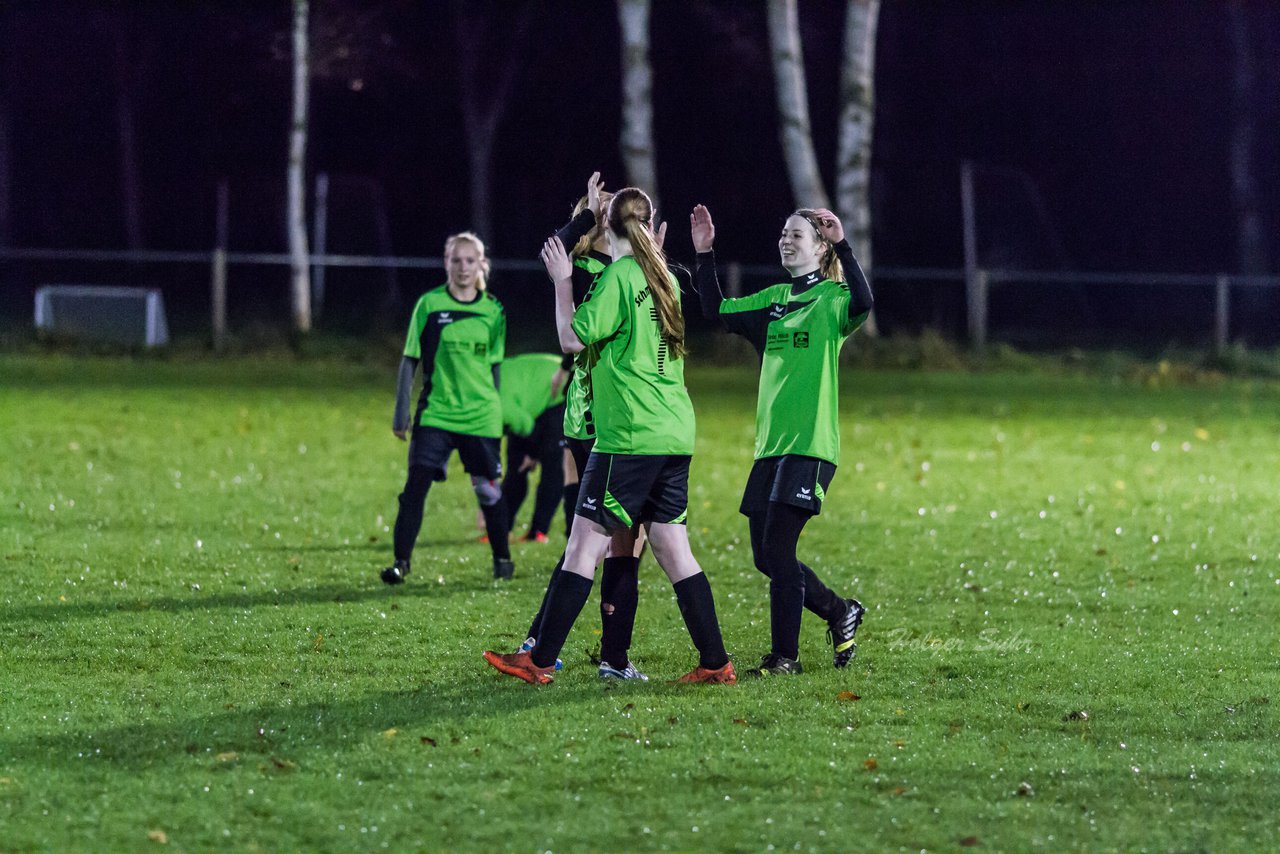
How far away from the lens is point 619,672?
7.17m

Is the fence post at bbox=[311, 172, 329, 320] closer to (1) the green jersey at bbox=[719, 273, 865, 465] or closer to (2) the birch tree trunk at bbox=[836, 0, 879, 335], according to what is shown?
(2) the birch tree trunk at bbox=[836, 0, 879, 335]

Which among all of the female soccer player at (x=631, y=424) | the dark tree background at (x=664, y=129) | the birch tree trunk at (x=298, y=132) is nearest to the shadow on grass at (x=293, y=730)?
the female soccer player at (x=631, y=424)

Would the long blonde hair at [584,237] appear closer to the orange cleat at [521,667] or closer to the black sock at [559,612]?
the black sock at [559,612]

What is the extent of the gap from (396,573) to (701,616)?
9.65ft

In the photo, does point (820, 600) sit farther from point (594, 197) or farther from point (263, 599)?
point (263, 599)

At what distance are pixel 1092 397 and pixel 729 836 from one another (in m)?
19.0

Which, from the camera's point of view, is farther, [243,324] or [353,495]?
[243,324]

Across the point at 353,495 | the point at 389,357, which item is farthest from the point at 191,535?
the point at 389,357

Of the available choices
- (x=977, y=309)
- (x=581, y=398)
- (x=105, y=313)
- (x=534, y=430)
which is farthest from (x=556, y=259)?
(x=977, y=309)

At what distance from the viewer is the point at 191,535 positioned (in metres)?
11.1

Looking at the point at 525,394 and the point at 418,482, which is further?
the point at 525,394

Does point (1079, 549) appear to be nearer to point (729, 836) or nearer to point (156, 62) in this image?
point (729, 836)

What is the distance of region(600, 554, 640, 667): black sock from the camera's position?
23.6 ft

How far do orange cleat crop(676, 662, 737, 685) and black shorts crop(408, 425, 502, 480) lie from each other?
2.97 m
